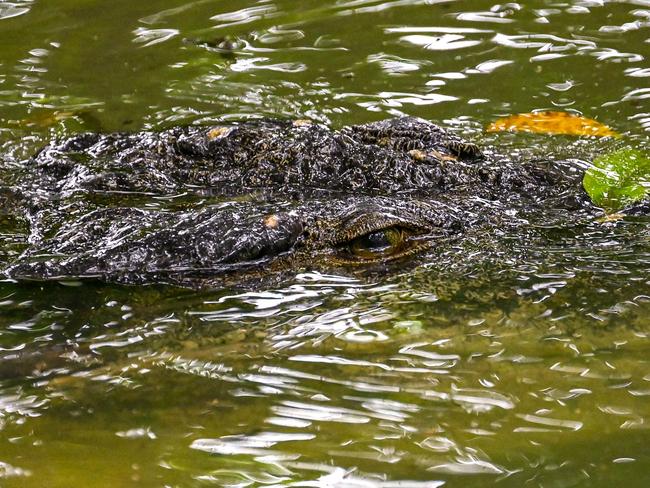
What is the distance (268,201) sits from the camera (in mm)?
4113

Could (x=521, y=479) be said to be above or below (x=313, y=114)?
below

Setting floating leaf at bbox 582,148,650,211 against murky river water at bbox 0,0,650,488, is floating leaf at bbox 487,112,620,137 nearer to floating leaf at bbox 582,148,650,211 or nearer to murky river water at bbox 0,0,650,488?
murky river water at bbox 0,0,650,488

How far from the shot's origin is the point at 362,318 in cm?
354

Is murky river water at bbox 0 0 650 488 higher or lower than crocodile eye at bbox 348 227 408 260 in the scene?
lower

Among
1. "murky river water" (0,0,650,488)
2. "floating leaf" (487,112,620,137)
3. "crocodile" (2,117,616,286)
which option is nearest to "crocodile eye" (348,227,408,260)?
Result: "crocodile" (2,117,616,286)

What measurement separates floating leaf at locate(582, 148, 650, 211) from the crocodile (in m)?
0.08

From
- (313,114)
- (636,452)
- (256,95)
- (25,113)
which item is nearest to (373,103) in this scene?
(313,114)

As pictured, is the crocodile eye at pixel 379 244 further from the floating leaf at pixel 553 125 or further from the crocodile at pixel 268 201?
the floating leaf at pixel 553 125

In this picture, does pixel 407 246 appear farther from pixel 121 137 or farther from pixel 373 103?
pixel 373 103

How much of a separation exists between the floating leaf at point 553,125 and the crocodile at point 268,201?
1.03m

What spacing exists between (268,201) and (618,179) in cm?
182

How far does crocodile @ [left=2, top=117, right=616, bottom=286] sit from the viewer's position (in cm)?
384

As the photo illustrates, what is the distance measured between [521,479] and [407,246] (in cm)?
147

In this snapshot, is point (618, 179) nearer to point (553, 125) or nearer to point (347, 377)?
point (553, 125)
